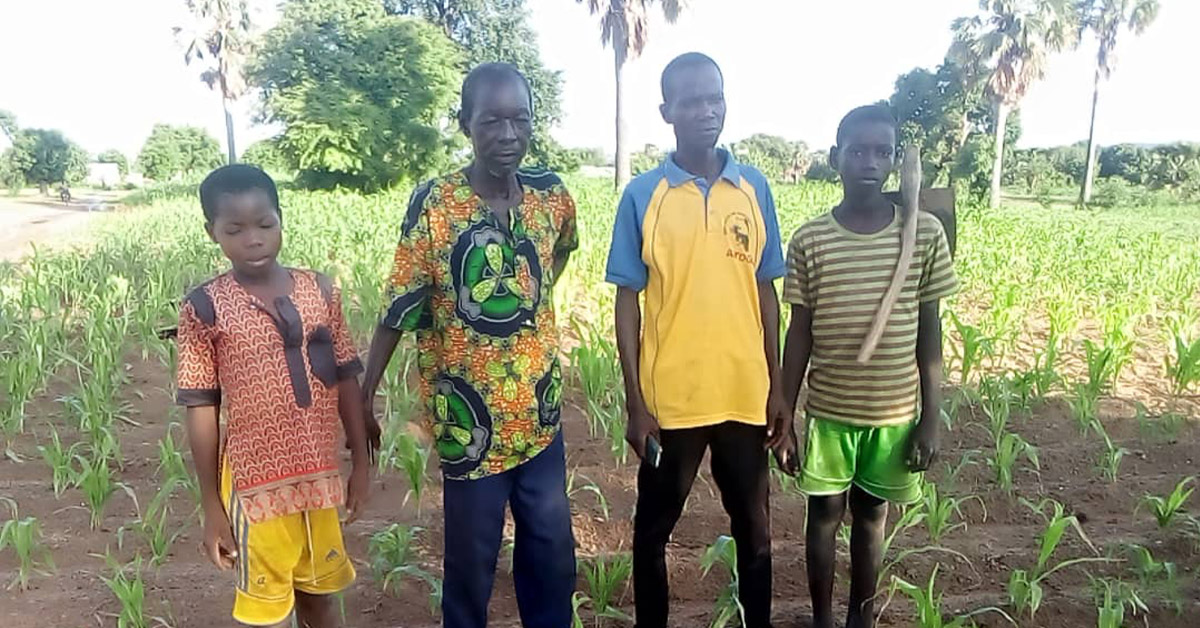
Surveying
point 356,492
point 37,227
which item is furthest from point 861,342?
point 37,227

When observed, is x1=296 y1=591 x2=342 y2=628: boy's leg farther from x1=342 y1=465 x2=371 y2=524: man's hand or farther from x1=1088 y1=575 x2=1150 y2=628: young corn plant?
x1=1088 y1=575 x2=1150 y2=628: young corn plant

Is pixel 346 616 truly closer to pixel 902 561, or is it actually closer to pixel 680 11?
pixel 902 561

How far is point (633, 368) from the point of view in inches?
76.4

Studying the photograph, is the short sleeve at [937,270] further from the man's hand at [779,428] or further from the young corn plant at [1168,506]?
the young corn plant at [1168,506]

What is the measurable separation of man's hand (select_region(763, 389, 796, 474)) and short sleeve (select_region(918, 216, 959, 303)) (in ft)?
1.44

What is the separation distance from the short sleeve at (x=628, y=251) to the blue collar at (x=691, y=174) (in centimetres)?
11

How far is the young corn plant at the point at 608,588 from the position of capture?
224 cm

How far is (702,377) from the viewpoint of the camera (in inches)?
73.9

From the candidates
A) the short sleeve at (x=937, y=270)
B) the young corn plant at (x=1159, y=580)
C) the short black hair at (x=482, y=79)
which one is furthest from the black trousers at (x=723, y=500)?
the young corn plant at (x=1159, y=580)

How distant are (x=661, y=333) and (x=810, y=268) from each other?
41cm

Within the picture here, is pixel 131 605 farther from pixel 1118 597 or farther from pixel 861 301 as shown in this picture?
pixel 1118 597

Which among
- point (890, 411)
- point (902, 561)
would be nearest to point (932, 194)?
point (890, 411)

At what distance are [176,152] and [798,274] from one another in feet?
194

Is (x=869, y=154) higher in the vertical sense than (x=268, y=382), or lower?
higher
